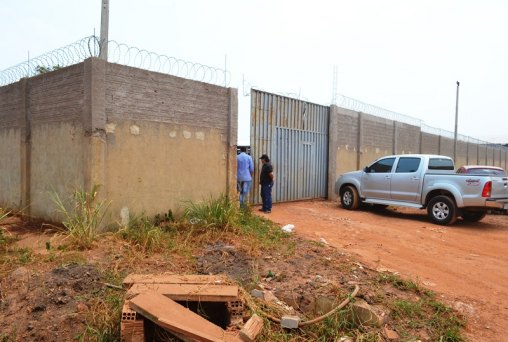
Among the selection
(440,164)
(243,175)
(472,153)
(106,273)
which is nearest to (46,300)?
(106,273)

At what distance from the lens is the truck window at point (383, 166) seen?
1025 centimetres

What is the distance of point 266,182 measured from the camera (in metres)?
9.36

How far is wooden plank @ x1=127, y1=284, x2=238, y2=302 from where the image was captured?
358cm

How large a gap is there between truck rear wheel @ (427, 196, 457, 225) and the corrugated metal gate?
12.2 ft

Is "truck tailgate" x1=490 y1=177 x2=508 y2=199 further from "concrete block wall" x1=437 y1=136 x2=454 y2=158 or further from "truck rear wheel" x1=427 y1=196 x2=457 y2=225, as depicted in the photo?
"concrete block wall" x1=437 y1=136 x2=454 y2=158

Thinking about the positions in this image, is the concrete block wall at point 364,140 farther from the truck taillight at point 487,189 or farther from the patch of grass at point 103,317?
the patch of grass at point 103,317

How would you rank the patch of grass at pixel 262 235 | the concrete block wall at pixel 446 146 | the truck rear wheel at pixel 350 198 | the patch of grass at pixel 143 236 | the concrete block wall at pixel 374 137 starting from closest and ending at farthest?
1. the patch of grass at pixel 143 236
2. the patch of grass at pixel 262 235
3. the truck rear wheel at pixel 350 198
4. the concrete block wall at pixel 374 137
5. the concrete block wall at pixel 446 146

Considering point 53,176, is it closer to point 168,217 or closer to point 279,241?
point 168,217

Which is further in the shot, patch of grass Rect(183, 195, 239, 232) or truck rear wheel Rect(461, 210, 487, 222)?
truck rear wheel Rect(461, 210, 487, 222)

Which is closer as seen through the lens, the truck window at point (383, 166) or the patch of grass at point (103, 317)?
the patch of grass at point (103, 317)

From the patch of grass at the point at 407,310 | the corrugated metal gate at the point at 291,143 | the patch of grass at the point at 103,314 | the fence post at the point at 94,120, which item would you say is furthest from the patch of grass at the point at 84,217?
the corrugated metal gate at the point at 291,143

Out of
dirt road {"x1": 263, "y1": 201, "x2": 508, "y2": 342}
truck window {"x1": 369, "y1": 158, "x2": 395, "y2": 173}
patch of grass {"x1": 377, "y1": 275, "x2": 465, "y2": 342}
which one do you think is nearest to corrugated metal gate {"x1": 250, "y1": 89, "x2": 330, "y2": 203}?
dirt road {"x1": 263, "y1": 201, "x2": 508, "y2": 342}

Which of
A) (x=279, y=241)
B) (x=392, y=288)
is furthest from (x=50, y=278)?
(x=392, y=288)

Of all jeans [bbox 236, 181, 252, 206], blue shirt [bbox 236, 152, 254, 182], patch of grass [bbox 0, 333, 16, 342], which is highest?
blue shirt [bbox 236, 152, 254, 182]
